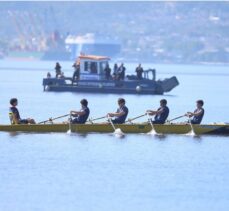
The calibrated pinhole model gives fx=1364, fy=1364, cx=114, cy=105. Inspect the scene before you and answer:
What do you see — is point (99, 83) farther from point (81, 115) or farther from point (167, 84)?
point (81, 115)

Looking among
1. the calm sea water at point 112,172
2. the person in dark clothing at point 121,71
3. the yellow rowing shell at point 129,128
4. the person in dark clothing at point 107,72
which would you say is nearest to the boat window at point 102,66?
the person in dark clothing at point 107,72

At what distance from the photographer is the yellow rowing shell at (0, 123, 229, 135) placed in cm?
4025

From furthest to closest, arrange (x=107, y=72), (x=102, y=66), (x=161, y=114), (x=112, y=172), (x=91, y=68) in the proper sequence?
(x=102, y=66) < (x=91, y=68) < (x=107, y=72) < (x=161, y=114) < (x=112, y=172)

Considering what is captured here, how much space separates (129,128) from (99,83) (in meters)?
31.5

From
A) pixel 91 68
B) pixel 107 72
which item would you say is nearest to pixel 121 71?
pixel 107 72

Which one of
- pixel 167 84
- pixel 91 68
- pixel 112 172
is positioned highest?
pixel 91 68

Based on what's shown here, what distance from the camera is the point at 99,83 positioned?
72.0 metres

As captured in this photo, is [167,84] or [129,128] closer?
[129,128]

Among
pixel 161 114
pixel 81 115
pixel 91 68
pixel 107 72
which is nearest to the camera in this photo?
pixel 81 115

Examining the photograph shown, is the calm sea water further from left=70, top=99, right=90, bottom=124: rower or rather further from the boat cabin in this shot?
the boat cabin

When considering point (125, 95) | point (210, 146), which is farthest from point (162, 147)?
point (125, 95)

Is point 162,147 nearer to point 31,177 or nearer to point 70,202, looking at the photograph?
point 31,177

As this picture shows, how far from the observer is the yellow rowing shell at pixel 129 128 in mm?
40250

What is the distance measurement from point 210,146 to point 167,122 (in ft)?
8.28
